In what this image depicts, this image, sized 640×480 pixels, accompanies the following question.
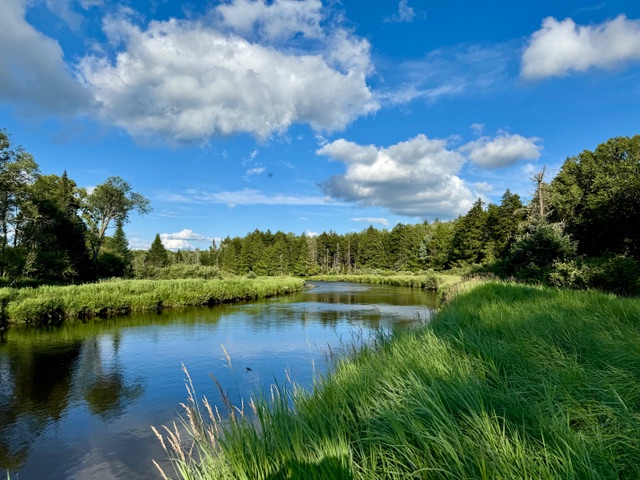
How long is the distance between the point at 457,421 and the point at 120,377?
8.93 metres

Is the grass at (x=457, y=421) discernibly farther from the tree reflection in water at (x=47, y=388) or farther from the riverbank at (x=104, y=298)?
the riverbank at (x=104, y=298)

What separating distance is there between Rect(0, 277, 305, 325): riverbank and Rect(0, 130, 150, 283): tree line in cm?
524

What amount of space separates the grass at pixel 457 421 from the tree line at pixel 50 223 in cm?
2320

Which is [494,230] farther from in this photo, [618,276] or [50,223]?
[50,223]

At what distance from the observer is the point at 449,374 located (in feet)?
11.2

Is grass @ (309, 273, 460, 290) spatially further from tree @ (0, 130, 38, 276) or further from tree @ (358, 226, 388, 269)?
tree @ (0, 130, 38, 276)

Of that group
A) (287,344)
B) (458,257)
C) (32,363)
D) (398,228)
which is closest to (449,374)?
(287,344)

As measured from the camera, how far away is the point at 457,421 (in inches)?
101

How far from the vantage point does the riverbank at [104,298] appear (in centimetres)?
1518

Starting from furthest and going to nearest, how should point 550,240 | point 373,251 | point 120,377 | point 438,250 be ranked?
point 373,251 → point 438,250 → point 550,240 → point 120,377

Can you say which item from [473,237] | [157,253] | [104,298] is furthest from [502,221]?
[157,253]

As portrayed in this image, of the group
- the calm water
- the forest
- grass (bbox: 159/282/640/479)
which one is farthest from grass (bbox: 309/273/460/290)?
grass (bbox: 159/282/640/479)

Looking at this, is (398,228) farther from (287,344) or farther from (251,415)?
(251,415)

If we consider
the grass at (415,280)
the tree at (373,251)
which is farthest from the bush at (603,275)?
the tree at (373,251)
